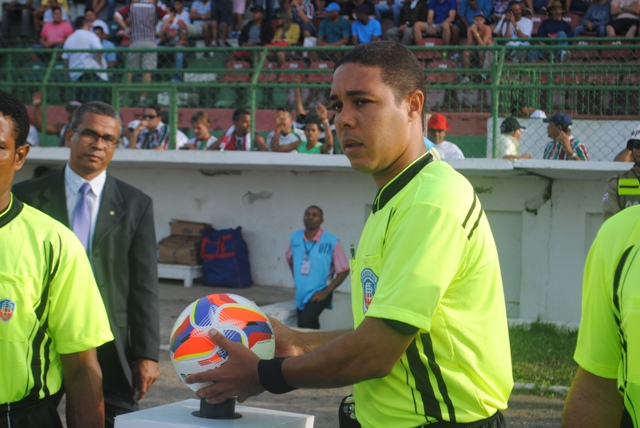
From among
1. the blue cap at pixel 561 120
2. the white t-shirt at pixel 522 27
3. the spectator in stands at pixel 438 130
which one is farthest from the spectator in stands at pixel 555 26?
the spectator in stands at pixel 438 130

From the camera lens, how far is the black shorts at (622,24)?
13.9 m

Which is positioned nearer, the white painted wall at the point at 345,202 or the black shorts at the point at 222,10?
the white painted wall at the point at 345,202

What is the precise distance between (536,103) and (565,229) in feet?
6.44

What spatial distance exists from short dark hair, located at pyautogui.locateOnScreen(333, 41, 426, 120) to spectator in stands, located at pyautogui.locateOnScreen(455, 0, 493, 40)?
12.9 metres

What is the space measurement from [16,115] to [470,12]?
43.2 feet

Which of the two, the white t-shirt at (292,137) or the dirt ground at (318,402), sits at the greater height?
the white t-shirt at (292,137)

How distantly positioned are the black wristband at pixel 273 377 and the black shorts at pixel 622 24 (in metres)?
13.1

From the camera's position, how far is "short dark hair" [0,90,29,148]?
9.66 ft

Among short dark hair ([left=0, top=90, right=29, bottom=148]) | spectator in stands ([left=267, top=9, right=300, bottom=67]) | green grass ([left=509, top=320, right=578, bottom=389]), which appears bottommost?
green grass ([left=509, top=320, right=578, bottom=389])

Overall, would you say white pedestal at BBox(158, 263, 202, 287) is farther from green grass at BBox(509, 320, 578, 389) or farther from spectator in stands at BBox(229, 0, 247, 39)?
green grass at BBox(509, 320, 578, 389)

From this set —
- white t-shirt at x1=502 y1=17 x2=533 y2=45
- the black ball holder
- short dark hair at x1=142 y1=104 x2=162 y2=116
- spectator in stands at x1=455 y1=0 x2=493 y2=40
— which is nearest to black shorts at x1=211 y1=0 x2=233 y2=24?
short dark hair at x1=142 y1=104 x2=162 y2=116

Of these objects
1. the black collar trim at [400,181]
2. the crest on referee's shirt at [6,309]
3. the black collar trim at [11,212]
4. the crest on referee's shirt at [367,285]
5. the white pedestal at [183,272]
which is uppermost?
the black collar trim at [400,181]

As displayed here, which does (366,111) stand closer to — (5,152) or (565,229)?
(5,152)

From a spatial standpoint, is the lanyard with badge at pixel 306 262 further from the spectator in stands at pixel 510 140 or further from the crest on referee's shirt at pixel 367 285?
the crest on referee's shirt at pixel 367 285
